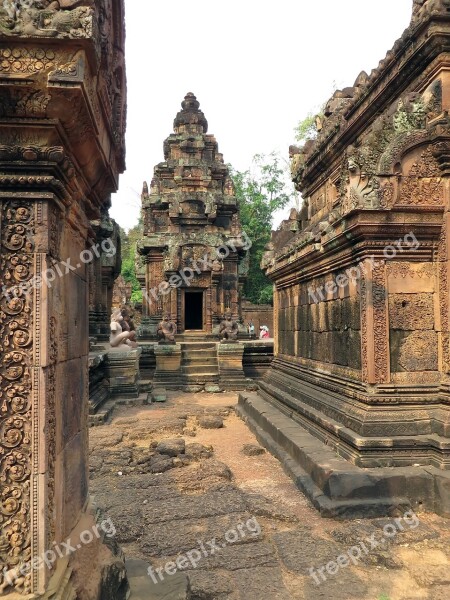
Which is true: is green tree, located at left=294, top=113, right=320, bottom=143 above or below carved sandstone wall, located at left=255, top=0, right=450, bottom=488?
above

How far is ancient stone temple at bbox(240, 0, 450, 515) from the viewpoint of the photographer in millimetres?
4168

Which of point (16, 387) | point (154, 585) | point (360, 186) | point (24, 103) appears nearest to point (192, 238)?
point (360, 186)

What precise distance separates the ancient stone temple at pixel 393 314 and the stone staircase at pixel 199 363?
25.6ft

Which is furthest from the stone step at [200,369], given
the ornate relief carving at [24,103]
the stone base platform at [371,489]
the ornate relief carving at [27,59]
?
the ornate relief carving at [27,59]

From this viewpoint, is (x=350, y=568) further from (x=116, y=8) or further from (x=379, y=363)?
(x=116, y=8)

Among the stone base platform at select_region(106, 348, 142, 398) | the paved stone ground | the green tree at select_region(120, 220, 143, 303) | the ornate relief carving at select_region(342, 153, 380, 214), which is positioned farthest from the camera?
the green tree at select_region(120, 220, 143, 303)

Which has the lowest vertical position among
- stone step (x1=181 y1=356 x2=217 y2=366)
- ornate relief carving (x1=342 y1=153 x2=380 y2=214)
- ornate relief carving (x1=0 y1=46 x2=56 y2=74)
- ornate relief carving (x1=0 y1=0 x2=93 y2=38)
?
stone step (x1=181 y1=356 x2=217 y2=366)

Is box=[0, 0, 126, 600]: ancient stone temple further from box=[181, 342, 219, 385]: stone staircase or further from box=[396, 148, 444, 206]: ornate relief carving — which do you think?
box=[181, 342, 219, 385]: stone staircase

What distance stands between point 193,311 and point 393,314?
15.1m

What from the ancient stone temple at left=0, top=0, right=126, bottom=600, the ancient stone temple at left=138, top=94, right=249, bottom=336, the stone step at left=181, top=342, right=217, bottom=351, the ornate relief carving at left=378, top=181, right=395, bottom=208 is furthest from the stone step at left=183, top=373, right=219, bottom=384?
the ancient stone temple at left=0, top=0, right=126, bottom=600

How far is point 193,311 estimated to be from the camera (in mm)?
19500

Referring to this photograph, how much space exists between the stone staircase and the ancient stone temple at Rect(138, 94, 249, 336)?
2.15m

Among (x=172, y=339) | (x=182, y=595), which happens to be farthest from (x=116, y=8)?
(x=172, y=339)

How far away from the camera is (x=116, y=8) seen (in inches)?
106
